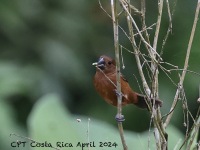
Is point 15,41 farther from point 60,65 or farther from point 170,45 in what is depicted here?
point 170,45

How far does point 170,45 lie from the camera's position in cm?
421

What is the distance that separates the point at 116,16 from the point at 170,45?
2283 mm

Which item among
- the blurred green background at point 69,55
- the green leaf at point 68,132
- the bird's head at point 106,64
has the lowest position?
the green leaf at point 68,132

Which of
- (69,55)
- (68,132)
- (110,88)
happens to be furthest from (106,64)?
(69,55)

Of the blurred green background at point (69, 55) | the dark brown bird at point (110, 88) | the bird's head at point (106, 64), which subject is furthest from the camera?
the blurred green background at point (69, 55)

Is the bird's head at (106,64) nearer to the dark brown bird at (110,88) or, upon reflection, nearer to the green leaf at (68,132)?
the dark brown bird at (110,88)

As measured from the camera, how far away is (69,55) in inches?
170

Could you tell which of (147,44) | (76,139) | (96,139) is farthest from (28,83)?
(147,44)

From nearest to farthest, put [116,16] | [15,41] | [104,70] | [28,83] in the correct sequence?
[116,16] < [104,70] < [28,83] < [15,41]

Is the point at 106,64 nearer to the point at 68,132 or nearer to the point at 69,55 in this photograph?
the point at 68,132

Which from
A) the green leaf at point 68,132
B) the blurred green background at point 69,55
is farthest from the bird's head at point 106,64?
the blurred green background at point 69,55

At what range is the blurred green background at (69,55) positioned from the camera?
4.09 meters

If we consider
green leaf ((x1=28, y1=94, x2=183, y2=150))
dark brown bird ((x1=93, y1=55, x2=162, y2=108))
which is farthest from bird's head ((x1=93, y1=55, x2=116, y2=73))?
green leaf ((x1=28, y1=94, x2=183, y2=150))

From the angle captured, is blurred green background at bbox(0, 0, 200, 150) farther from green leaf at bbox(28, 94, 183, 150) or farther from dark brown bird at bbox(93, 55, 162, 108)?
dark brown bird at bbox(93, 55, 162, 108)
